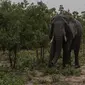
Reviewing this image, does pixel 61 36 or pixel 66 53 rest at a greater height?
pixel 61 36

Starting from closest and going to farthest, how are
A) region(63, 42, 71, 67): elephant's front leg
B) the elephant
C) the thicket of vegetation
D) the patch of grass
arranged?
the patch of grass < the thicket of vegetation < the elephant < region(63, 42, 71, 67): elephant's front leg

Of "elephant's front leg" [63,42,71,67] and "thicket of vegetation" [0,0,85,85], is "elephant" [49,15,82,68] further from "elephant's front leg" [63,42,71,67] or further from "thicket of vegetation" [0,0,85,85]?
"thicket of vegetation" [0,0,85,85]

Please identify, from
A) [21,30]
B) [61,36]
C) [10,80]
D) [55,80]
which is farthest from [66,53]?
[10,80]

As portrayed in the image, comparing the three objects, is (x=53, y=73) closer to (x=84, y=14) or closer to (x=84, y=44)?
(x=84, y=14)

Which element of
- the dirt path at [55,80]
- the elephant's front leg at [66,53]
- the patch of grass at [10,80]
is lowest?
the dirt path at [55,80]

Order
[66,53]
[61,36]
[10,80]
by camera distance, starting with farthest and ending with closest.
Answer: [66,53] → [61,36] → [10,80]

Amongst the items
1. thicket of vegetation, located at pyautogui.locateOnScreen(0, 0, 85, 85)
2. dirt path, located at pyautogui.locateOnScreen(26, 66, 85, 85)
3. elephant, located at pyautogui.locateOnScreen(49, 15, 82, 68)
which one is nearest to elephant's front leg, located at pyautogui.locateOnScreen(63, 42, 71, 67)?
elephant, located at pyautogui.locateOnScreen(49, 15, 82, 68)

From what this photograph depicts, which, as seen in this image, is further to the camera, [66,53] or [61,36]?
[66,53]

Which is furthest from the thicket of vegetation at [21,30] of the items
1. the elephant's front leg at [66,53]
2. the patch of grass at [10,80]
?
the elephant's front leg at [66,53]

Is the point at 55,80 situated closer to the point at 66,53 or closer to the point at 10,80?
the point at 10,80

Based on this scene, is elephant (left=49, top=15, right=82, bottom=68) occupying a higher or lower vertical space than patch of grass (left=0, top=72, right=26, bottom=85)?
higher

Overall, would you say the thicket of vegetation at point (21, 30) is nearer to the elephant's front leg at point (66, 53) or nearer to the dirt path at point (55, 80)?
the dirt path at point (55, 80)


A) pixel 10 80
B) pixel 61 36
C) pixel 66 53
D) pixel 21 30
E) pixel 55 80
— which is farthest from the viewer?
pixel 66 53

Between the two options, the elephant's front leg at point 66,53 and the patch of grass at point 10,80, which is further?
the elephant's front leg at point 66,53
